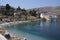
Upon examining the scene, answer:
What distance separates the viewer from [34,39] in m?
27.6

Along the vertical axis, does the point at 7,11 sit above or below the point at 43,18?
above

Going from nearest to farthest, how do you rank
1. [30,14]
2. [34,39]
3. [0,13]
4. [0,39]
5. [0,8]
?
[0,39] < [34,39] < [0,13] < [0,8] < [30,14]

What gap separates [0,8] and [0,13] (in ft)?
40.0

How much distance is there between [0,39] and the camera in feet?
68.5

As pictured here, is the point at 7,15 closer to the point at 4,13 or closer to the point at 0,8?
the point at 4,13

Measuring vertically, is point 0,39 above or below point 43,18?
above

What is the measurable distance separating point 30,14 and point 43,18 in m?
13.5

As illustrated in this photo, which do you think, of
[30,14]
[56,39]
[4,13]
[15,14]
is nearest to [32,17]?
[30,14]

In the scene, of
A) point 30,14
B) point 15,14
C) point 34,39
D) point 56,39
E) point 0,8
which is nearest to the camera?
point 34,39

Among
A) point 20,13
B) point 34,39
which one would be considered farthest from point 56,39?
point 20,13

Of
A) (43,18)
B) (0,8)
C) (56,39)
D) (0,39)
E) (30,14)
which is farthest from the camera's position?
(43,18)

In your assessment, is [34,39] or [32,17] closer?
[34,39]

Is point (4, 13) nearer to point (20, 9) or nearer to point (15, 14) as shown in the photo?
point (15, 14)

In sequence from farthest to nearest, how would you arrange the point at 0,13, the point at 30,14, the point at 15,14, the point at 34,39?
the point at 30,14 < the point at 15,14 < the point at 0,13 < the point at 34,39
